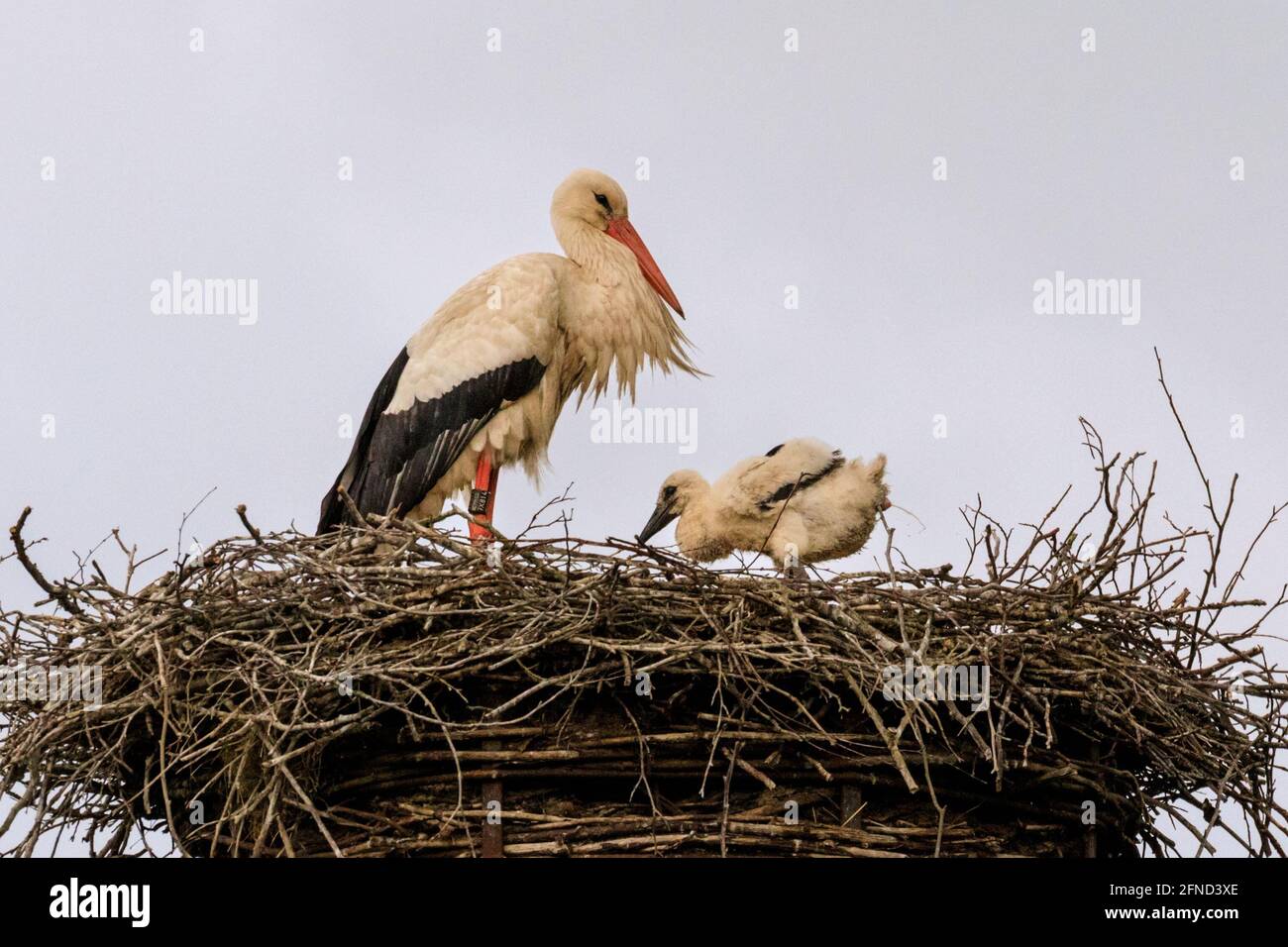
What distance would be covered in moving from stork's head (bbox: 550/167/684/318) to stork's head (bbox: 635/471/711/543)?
862 mm

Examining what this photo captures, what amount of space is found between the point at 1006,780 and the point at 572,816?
1.01 metres

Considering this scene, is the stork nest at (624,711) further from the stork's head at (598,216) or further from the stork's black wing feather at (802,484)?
the stork's head at (598,216)

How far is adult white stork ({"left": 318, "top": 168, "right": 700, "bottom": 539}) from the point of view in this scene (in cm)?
581

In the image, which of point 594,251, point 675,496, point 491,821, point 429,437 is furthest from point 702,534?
point 491,821

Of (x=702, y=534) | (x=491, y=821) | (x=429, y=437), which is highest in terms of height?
(x=429, y=437)

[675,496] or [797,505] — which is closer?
[797,505]

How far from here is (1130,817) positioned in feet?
14.1

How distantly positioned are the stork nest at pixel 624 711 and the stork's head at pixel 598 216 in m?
2.30

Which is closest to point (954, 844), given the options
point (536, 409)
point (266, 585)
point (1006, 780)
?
point (1006, 780)

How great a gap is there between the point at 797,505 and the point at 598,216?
1.59m

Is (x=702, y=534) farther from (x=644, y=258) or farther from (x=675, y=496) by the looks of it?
(x=644, y=258)

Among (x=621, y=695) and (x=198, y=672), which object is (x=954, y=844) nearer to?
(x=621, y=695)

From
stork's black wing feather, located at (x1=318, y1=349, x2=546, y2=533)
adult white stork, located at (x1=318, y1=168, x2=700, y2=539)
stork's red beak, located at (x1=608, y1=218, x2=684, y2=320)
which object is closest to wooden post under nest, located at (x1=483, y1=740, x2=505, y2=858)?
adult white stork, located at (x1=318, y1=168, x2=700, y2=539)

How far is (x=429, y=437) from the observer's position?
19.1 ft
